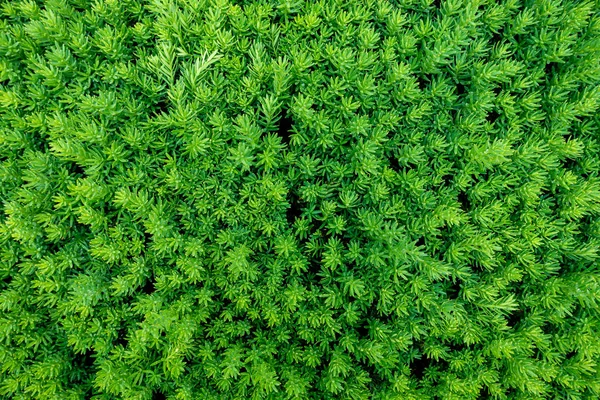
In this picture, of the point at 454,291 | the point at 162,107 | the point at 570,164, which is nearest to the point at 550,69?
the point at 570,164

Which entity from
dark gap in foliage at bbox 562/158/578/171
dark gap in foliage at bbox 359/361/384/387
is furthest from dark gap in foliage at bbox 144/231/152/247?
dark gap in foliage at bbox 562/158/578/171

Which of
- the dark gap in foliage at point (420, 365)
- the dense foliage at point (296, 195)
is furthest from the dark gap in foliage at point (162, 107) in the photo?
the dark gap in foliage at point (420, 365)

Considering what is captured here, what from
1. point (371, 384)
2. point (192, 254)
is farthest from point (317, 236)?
point (371, 384)

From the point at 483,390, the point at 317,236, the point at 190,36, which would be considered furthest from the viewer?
the point at 483,390

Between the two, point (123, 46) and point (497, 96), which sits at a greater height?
point (497, 96)

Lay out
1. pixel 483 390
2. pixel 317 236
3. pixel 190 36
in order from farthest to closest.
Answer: pixel 483 390
pixel 317 236
pixel 190 36

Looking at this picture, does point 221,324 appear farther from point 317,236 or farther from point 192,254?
point 317,236
